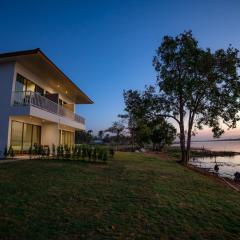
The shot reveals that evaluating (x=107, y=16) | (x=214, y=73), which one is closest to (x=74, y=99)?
(x=107, y=16)

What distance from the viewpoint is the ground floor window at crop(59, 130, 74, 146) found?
78.0ft

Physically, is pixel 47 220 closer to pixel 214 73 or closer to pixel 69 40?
pixel 214 73

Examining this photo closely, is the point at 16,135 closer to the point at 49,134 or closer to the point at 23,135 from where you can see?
the point at 23,135

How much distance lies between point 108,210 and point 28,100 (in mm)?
11173

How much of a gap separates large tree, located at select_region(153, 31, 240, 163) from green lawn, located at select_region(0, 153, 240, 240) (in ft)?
42.2

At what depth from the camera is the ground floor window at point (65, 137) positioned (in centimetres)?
2378

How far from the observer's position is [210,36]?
19109 mm

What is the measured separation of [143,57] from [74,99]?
30.0 feet

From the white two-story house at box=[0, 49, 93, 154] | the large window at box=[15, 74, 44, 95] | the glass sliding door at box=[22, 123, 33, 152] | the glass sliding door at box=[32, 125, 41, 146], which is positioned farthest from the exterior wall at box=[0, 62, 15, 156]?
the glass sliding door at box=[32, 125, 41, 146]

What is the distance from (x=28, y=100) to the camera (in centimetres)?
1455

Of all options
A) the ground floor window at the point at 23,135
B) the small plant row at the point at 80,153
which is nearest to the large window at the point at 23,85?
the ground floor window at the point at 23,135

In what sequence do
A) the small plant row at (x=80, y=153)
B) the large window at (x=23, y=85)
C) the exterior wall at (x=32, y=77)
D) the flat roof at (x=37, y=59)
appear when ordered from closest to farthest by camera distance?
the flat roof at (x=37, y=59) < the small plant row at (x=80, y=153) < the exterior wall at (x=32, y=77) < the large window at (x=23, y=85)

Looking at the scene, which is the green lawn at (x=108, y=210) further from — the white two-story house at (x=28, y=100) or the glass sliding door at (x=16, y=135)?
the glass sliding door at (x=16, y=135)

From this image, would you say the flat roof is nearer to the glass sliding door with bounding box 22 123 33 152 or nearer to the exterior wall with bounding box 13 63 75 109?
the exterior wall with bounding box 13 63 75 109
